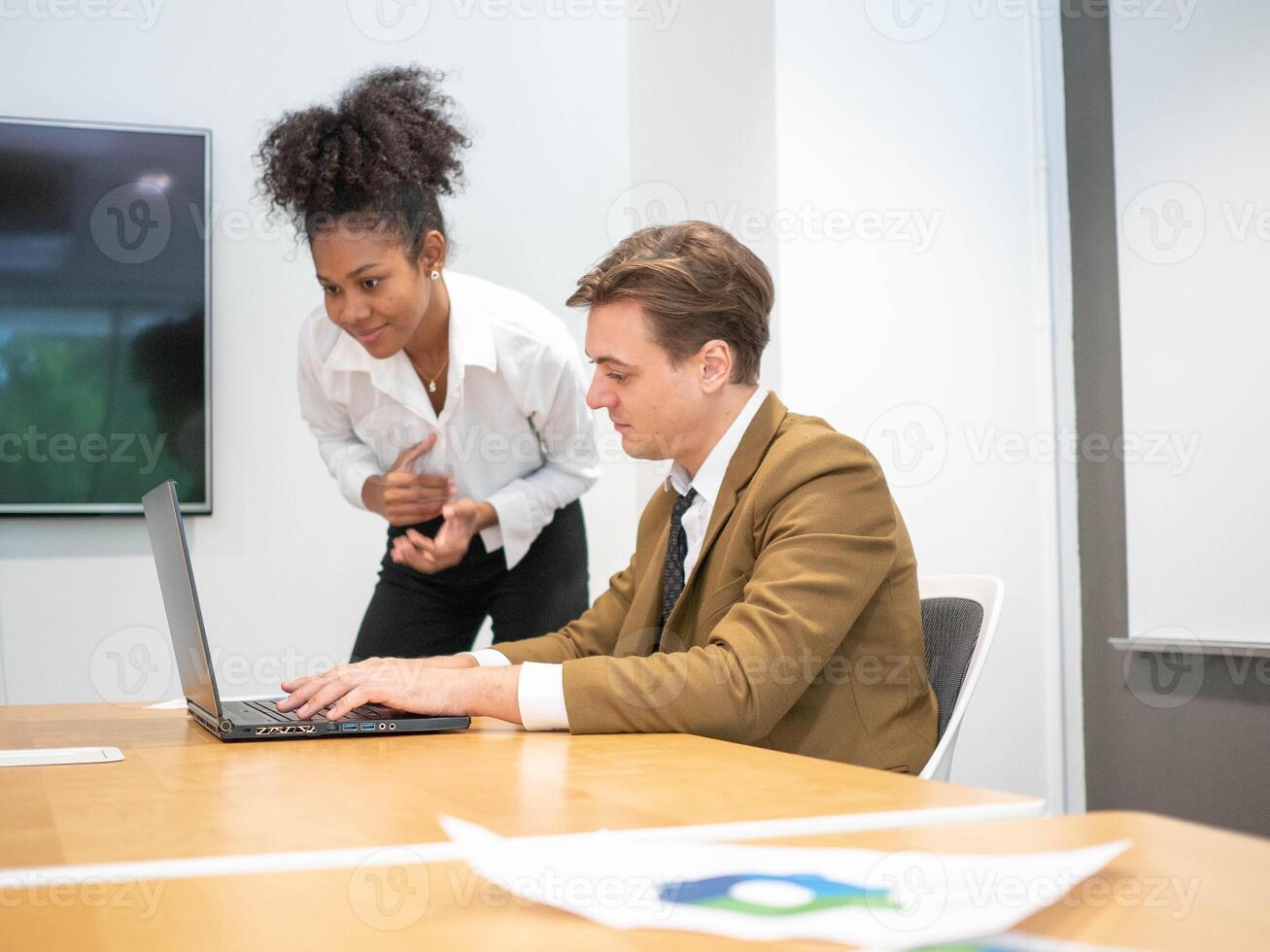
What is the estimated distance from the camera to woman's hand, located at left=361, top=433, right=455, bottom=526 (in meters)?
2.57

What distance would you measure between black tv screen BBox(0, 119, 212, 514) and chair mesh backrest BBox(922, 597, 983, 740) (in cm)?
194

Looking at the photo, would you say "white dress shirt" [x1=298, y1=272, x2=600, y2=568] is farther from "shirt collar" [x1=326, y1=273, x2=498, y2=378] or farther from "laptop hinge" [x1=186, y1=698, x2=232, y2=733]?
"laptop hinge" [x1=186, y1=698, x2=232, y2=733]

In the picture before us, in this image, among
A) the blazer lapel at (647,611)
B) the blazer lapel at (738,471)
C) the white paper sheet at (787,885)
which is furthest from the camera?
the blazer lapel at (647,611)

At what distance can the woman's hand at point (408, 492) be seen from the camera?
8.43 feet

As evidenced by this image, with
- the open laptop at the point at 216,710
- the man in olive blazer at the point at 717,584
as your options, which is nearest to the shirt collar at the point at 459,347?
the man in olive blazer at the point at 717,584

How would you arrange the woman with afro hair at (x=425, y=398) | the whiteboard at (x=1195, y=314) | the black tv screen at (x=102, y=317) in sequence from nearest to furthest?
the whiteboard at (x=1195, y=314)
the woman with afro hair at (x=425, y=398)
the black tv screen at (x=102, y=317)

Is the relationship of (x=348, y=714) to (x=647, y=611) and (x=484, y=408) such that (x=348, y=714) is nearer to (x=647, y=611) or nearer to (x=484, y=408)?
(x=647, y=611)

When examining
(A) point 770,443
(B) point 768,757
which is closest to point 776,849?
(B) point 768,757

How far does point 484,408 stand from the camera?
8.43 feet

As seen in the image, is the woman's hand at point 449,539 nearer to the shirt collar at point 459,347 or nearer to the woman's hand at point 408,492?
the woman's hand at point 408,492

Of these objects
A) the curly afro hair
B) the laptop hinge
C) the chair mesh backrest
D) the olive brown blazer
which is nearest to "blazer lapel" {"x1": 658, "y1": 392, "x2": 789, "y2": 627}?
the olive brown blazer

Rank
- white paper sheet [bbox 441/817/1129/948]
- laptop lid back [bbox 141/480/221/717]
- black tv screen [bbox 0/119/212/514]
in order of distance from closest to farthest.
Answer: white paper sheet [bbox 441/817/1129/948]
laptop lid back [bbox 141/480/221/717]
black tv screen [bbox 0/119/212/514]

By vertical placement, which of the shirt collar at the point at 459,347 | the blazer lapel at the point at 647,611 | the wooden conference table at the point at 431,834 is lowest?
the wooden conference table at the point at 431,834

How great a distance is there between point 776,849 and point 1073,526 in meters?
2.33
